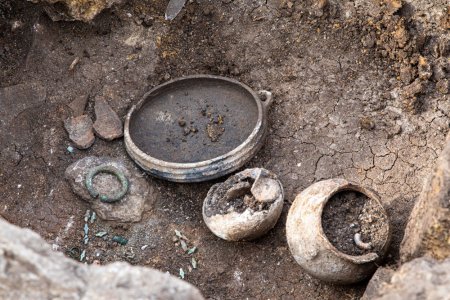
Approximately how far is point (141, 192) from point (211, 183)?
59 centimetres

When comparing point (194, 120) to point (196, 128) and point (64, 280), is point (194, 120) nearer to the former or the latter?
point (196, 128)

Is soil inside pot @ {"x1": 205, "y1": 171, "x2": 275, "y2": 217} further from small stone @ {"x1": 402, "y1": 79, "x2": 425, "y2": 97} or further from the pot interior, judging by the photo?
small stone @ {"x1": 402, "y1": 79, "x2": 425, "y2": 97}

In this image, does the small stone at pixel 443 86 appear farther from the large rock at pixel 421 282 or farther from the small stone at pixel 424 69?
the large rock at pixel 421 282

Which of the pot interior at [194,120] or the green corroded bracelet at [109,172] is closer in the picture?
the green corroded bracelet at [109,172]

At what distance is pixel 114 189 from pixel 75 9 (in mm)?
1604

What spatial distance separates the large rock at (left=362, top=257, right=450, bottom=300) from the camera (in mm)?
3794

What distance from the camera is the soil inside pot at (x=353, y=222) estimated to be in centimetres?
521

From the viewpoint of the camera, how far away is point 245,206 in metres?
5.64

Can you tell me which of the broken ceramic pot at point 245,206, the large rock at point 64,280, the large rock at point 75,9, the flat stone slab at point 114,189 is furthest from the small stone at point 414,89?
the large rock at point 64,280

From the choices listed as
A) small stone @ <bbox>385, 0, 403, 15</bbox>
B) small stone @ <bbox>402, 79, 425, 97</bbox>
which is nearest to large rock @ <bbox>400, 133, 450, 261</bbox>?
small stone @ <bbox>402, 79, 425, 97</bbox>

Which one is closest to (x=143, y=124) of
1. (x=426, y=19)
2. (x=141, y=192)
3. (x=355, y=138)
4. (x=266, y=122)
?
(x=141, y=192)

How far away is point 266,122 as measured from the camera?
6.29 m

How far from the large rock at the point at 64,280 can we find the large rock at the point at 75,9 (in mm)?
3064

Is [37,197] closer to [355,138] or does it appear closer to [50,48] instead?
[50,48]
